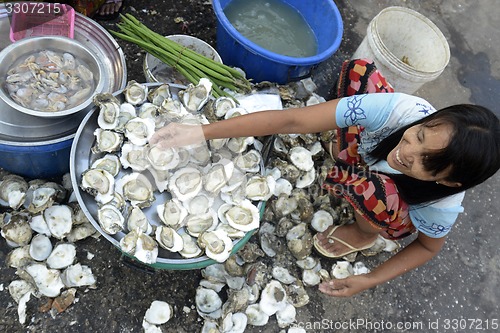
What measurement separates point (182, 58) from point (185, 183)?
73 cm

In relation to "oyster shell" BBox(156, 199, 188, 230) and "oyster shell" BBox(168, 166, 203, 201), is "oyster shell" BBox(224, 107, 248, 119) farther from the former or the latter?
"oyster shell" BBox(156, 199, 188, 230)

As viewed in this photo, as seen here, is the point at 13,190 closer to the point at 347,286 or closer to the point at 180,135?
the point at 180,135

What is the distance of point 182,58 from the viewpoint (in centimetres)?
224

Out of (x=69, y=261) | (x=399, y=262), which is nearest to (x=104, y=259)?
(x=69, y=261)

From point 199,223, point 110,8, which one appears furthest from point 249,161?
point 110,8

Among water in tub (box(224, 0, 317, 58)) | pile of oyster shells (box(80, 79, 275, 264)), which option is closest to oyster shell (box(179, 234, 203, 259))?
pile of oyster shells (box(80, 79, 275, 264))

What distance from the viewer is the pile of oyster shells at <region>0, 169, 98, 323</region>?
196 centimetres

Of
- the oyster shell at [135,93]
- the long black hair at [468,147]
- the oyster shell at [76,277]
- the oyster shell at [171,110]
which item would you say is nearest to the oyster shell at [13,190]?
the oyster shell at [76,277]

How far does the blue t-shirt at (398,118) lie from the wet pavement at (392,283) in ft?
2.31

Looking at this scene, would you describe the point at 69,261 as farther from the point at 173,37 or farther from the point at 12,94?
the point at 173,37

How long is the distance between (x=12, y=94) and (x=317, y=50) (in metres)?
1.69

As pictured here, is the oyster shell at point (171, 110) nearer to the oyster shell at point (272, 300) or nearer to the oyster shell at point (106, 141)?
the oyster shell at point (106, 141)

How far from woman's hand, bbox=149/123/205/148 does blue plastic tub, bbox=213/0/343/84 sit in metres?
0.70

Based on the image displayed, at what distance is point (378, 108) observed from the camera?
1.78 meters
